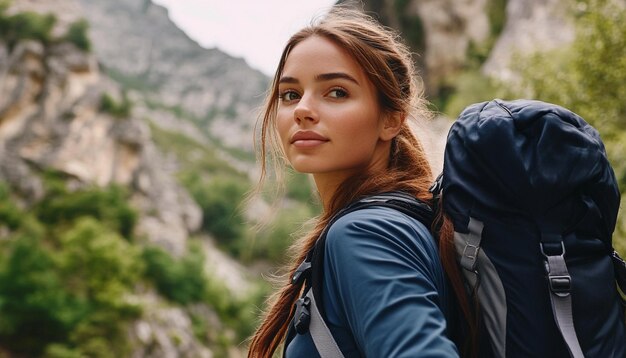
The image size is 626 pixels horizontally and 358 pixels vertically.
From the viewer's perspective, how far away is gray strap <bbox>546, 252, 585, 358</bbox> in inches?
40.9

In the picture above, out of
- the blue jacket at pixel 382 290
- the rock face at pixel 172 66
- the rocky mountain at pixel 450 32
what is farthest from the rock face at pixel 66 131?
the rock face at pixel 172 66

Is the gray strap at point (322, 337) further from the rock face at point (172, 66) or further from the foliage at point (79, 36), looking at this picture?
the rock face at point (172, 66)

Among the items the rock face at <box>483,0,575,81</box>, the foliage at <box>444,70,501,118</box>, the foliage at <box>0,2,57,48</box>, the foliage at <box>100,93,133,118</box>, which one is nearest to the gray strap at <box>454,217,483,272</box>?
the rock face at <box>483,0,575,81</box>

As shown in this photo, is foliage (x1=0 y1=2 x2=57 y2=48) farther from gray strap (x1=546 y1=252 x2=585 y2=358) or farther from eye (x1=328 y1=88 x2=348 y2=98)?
gray strap (x1=546 y1=252 x2=585 y2=358)

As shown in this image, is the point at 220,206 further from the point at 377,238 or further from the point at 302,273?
the point at 377,238

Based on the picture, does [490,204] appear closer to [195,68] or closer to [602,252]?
[602,252]

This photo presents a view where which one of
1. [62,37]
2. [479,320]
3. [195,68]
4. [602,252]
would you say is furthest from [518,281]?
[195,68]

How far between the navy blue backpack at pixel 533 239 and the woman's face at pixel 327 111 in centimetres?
28

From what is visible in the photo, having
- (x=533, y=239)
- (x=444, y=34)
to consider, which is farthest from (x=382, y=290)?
(x=444, y=34)

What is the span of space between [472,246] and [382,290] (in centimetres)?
25

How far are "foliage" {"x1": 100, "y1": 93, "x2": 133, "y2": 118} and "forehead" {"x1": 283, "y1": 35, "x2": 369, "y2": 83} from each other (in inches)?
1664

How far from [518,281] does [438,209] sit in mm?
305

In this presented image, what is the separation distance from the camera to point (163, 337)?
29.7 meters

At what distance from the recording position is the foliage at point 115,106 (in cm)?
4066
